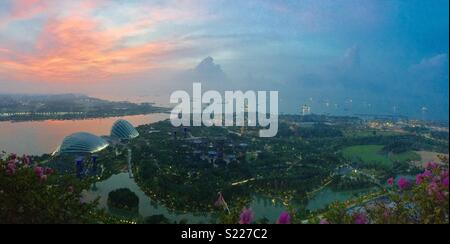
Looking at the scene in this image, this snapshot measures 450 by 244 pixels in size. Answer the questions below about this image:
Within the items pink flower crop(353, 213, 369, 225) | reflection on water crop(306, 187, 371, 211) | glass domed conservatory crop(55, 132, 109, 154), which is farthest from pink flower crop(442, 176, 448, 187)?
glass domed conservatory crop(55, 132, 109, 154)

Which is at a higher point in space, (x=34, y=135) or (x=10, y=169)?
(x=10, y=169)

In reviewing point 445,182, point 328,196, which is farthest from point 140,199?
point 445,182

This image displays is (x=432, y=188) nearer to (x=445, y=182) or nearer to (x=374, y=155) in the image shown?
(x=445, y=182)

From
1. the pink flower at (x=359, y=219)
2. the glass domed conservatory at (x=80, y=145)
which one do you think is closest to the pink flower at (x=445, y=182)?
the pink flower at (x=359, y=219)

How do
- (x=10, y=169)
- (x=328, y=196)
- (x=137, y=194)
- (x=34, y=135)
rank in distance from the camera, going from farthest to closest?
(x=34, y=135) → (x=328, y=196) → (x=137, y=194) → (x=10, y=169)

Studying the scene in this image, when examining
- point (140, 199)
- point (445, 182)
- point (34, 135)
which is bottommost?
point (140, 199)

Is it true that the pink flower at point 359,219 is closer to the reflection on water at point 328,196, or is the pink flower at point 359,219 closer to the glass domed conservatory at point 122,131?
the reflection on water at point 328,196
